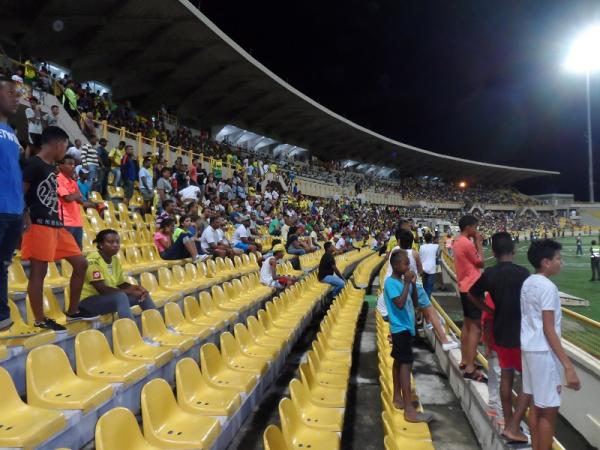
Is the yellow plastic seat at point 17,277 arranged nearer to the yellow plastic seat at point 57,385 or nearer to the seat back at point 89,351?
the seat back at point 89,351

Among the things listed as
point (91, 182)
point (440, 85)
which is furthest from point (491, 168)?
point (91, 182)

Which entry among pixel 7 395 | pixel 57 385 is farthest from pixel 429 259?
pixel 7 395

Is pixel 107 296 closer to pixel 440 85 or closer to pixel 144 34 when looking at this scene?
pixel 144 34

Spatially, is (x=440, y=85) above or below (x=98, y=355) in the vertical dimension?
above

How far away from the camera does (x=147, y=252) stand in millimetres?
6742

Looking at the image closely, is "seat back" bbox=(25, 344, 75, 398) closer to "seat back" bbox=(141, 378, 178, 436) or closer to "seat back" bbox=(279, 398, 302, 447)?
"seat back" bbox=(141, 378, 178, 436)

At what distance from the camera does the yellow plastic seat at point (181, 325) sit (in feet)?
12.8

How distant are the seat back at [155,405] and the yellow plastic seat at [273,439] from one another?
2.03ft

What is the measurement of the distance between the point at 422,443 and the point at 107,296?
264 centimetres

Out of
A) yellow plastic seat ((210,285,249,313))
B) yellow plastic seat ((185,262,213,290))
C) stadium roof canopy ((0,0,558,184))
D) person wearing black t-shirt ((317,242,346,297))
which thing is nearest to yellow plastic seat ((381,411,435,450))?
yellow plastic seat ((210,285,249,313))

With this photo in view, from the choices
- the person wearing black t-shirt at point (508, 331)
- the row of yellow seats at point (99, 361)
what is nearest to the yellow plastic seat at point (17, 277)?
the row of yellow seats at point (99, 361)

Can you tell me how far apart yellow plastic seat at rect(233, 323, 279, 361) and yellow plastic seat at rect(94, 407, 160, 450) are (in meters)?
1.75

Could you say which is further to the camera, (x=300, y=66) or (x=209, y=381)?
(x=300, y=66)

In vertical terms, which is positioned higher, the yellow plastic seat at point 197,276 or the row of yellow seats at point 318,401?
the yellow plastic seat at point 197,276
